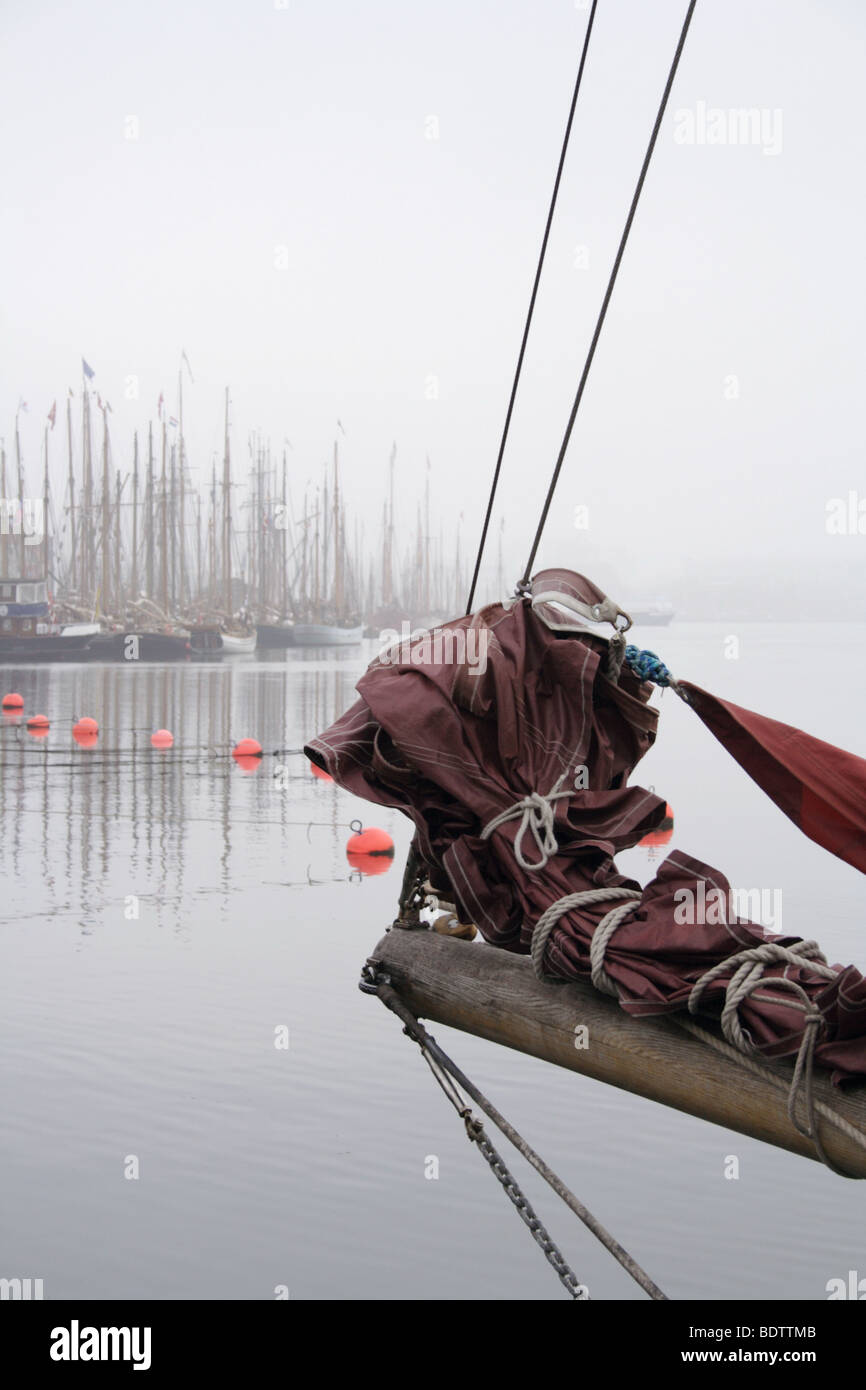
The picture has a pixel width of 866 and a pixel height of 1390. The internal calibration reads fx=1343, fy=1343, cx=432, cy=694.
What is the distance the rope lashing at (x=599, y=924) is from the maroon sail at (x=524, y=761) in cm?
2

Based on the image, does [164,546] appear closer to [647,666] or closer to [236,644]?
[236,644]

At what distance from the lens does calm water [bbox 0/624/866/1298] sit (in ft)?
20.8

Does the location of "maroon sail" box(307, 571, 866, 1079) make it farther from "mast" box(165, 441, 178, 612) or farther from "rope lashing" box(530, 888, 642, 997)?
"mast" box(165, 441, 178, 612)

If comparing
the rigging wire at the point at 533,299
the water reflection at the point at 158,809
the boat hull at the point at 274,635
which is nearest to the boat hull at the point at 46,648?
the boat hull at the point at 274,635

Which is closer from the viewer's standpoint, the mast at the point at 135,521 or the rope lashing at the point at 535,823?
the rope lashing at the point at 535,823

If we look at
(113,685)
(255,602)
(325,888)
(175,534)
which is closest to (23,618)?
(175,534)

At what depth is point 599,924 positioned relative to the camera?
364 centimetres

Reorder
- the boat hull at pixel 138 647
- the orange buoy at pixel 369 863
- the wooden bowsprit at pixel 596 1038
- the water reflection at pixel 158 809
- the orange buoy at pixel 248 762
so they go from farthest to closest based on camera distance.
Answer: the boat hull at pixel 138 647 → the orange buoy at pixel 248 762 → the orange buoy at pixel 369 863 → the water reflection at pixel 158 809 → the wooden bowsprit at pixel 596 1038

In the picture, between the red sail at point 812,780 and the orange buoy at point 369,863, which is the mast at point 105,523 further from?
the red sail at point 812,780

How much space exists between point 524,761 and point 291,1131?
4.30 m

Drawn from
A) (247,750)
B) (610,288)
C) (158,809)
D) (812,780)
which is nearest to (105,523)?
(247,750)

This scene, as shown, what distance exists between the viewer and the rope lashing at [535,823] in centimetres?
395

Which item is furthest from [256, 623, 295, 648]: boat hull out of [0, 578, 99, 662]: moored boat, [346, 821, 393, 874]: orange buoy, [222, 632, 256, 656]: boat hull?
[346, 821, 393, 874]: orange buoy
